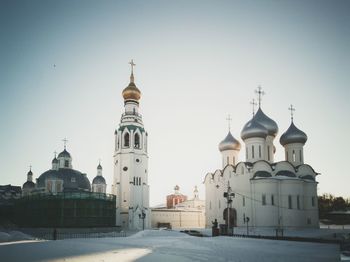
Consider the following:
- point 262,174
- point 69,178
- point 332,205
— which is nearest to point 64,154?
point 69,178

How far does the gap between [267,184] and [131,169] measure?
1883 centimetres

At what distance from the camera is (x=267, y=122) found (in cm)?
4356

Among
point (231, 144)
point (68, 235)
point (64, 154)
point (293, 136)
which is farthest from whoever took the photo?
point (64, 154)

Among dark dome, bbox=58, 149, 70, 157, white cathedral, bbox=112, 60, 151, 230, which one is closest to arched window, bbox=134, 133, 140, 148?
white cathedral, bbox=112, 60, 151, 230

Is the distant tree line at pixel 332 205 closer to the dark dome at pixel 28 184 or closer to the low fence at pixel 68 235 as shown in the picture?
the low fence at pixel 68 235

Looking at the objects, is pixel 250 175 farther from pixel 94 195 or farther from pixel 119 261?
pixel 119 261

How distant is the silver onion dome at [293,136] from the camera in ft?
140

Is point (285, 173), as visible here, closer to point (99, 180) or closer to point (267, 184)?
point (267, 184)

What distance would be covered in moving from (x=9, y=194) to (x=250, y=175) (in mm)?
51468

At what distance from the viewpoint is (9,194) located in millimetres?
71312

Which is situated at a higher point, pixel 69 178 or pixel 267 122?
pixel 267 122

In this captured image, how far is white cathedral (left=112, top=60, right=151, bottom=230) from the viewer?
1902 inches

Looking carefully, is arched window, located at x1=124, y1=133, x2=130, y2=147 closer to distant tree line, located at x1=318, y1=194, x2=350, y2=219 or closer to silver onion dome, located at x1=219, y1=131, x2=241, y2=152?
silver onion dome, located at x1=219, y1=131, x2=241, y2=152

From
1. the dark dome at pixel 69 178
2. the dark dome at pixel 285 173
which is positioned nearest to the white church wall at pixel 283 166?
the dark dome at pixel 285 173
